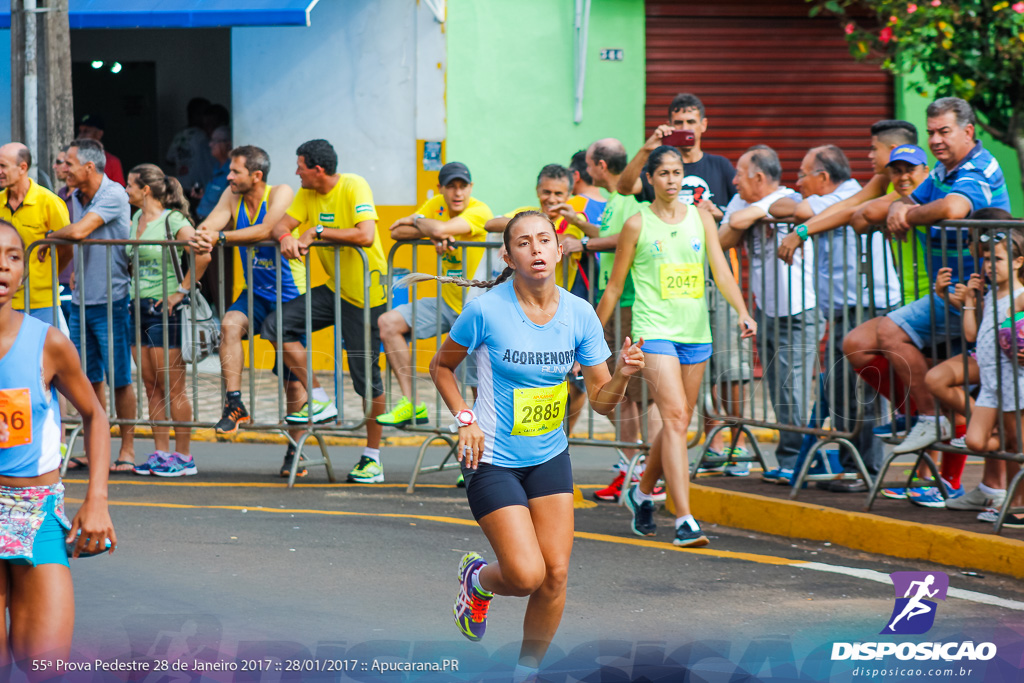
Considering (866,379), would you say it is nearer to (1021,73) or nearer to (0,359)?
(0,359)

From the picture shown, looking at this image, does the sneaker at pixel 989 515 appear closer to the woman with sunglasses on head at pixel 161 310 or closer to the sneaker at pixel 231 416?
the sneaker at pixel 231 416

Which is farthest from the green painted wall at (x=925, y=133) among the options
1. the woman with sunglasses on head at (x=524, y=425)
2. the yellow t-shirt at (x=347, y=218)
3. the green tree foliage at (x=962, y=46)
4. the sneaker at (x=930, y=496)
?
the woman with sunglasses on head at (x=524, y=425)

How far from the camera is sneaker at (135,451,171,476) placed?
356 inches

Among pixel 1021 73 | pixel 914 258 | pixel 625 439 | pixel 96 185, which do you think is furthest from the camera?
pixel 1021 73

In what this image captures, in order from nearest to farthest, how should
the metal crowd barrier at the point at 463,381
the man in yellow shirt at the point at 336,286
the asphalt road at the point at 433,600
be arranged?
the asphalt road at the point at 433,600, the metal crowd barrier at the point at 463,381, the man in yellow shirt at the point at 336,286

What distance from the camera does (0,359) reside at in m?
3.91

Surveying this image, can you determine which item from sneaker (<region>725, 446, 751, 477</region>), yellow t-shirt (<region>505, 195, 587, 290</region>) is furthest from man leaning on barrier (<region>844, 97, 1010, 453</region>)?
yellow t-shirt (<region>505, 195, 587, 290</region>)

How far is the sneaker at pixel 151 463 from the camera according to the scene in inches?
356

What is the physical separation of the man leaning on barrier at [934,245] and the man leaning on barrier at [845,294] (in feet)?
0.96

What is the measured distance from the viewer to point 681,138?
8.88 metres

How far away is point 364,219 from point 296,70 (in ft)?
20.7

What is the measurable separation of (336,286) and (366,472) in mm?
1234

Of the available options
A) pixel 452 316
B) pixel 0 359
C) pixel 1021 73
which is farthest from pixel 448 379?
pixel 1021 73

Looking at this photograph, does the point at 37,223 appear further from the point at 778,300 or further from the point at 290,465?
the point at 778,300
